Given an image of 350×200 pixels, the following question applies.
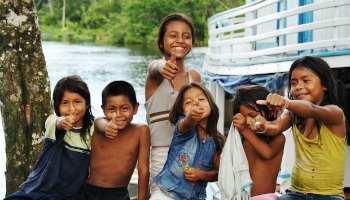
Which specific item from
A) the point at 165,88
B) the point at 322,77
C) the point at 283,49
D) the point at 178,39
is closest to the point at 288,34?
the point at 283,49

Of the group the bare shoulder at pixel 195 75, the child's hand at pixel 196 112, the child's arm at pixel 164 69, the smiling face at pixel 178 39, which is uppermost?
the smiling face at pixel 178 39

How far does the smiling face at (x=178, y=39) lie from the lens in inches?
147

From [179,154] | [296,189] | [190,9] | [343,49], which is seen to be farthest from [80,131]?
[190,9]

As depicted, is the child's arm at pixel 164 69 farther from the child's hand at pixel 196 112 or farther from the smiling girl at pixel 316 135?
the smiling girl at pixel 316 135

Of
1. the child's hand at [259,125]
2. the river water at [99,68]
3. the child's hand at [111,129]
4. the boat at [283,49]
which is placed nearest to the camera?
the child's hand at [259,125]

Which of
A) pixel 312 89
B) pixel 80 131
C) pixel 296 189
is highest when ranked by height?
pixel 312 89

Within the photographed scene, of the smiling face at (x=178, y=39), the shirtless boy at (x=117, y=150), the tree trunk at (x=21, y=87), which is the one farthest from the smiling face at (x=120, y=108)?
the tree trunk at (x=21, y=87)

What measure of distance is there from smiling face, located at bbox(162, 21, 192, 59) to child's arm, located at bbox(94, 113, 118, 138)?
A: 1.99 ft

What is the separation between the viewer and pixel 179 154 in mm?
3453

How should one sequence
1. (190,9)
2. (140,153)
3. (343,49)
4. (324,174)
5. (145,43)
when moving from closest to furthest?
(324,174) → (140,153) → (343,49) → (190,9) → (145,43)

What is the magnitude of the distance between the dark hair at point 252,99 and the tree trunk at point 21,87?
2.26 meters

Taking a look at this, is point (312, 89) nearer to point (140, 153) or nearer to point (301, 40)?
point (140, 153)

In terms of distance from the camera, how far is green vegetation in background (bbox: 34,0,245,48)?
148 feet

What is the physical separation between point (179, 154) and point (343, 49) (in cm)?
307
